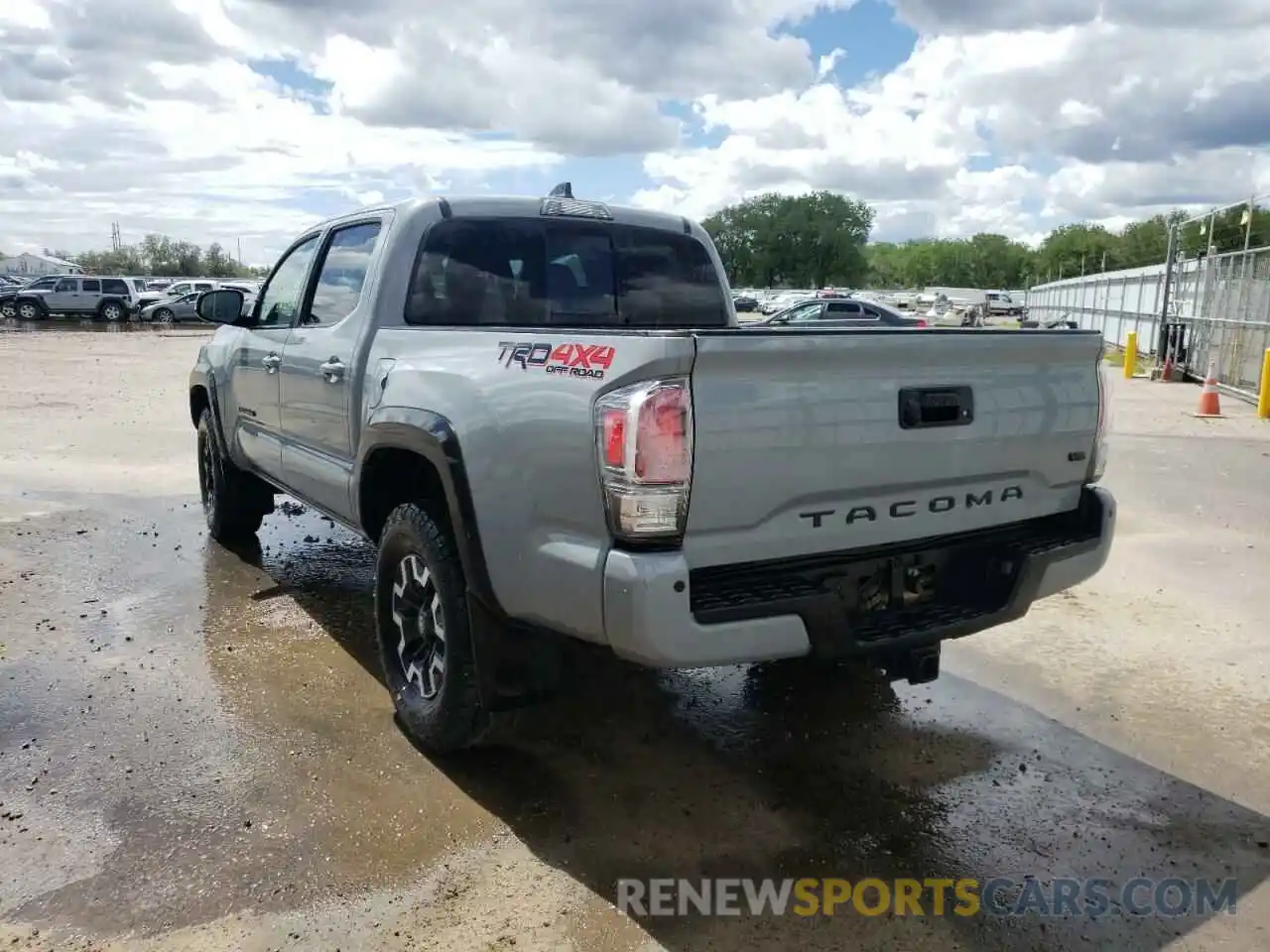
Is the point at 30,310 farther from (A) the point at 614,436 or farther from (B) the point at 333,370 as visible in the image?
(A) the point at 614,436

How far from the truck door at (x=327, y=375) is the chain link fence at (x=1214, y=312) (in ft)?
48.3

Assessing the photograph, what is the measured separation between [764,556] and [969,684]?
7.05 feet

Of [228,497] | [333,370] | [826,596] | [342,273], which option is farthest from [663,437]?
[228,497]

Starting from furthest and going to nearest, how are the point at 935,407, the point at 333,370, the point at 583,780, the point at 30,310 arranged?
1. the point at 30,310
2. the point at 333,370
3. the point at 583,780
4. the point at 935,407

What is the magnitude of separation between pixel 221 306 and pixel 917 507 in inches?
157

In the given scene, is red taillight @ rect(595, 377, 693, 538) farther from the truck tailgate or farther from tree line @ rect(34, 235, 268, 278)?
tree line @ rect(34, 235, 268, 278)

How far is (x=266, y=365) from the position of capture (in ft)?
17.0

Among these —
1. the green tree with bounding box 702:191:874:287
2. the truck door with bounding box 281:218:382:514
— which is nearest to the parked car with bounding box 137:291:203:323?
the truck door with bounding box 281:218:382:514

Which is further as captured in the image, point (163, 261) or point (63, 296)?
point (163, 261)

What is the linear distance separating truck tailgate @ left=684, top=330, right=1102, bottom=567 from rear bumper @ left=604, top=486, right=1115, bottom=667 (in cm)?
8

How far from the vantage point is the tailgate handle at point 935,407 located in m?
3.08

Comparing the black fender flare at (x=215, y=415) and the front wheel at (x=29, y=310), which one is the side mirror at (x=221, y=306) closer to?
the black fender flare at (x=215, y=415)

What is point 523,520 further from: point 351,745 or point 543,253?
point 543,253

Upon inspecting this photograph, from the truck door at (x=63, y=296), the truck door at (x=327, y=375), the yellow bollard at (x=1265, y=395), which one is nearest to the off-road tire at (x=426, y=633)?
the truck door at (x=327, y=375)
